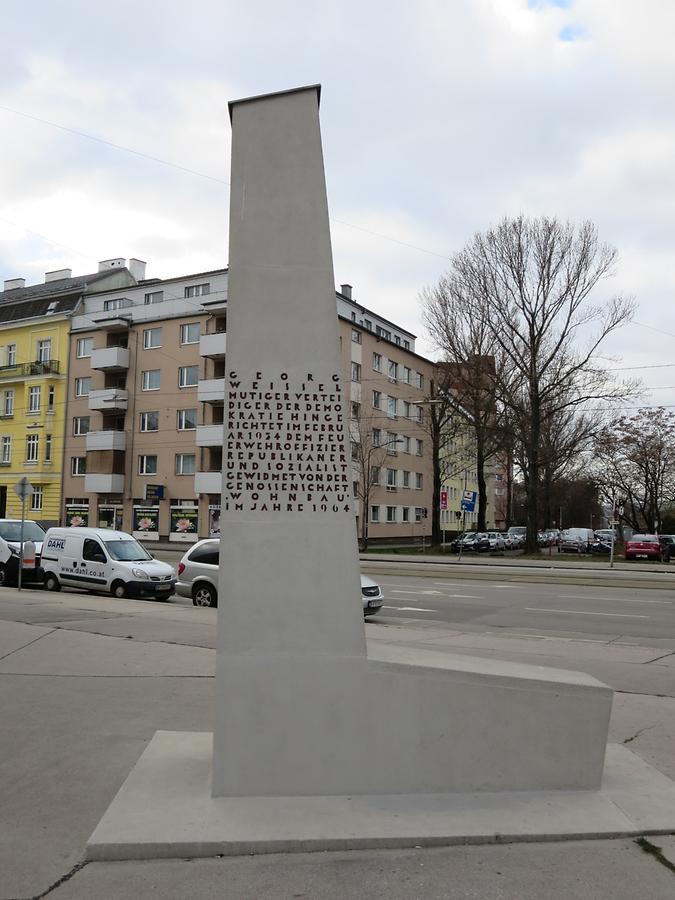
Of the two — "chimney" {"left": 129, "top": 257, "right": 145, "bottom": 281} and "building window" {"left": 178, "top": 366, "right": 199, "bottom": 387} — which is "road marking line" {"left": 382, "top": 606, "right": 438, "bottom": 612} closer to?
"building window" {"left": 178, "top": 366, "right": 199, "bottom": 387}

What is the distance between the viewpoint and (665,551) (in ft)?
145

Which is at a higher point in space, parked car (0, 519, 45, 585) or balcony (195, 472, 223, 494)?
balcony (195, 472, 223, 494)

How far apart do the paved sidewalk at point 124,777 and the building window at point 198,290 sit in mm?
40784

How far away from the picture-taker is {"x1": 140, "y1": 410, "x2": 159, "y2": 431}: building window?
51094 millimetres

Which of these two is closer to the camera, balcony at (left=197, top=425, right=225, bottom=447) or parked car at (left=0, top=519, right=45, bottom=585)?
parked car at (left=0, top=519, right=45, bottom=585)

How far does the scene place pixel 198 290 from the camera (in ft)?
166

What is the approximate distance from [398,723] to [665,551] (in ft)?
143

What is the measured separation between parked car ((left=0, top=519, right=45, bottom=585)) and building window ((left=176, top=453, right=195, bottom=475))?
1027 inches

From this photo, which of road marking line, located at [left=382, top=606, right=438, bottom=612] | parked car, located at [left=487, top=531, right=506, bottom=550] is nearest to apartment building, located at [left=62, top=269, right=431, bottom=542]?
parked car, located at [left=487, top=531, right=506, bottom=550]

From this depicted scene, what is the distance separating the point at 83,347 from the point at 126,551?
3829 centimetres

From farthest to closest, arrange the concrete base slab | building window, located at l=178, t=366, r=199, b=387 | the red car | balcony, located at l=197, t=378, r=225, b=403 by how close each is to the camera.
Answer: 1. building window, located at l=178, t=366, r=199, b=387
2. balcony, located at l=197, t=378, r=225, b=403
3. the red car
4. the concrete base slab

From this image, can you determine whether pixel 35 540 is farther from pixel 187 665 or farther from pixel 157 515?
pixel 157 515

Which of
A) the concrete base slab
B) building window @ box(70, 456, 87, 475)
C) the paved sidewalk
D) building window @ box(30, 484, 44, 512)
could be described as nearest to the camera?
the paved sidewalk

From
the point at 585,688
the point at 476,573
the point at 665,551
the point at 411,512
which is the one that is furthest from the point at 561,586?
the point at 411,512
